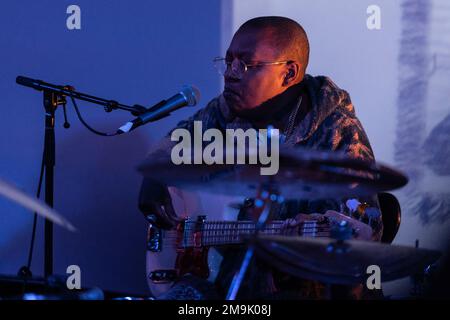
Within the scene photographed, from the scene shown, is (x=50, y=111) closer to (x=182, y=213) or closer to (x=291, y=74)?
(x=182, y=213)

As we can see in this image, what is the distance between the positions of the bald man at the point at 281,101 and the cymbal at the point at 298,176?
598 mm

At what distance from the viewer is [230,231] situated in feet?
7.01

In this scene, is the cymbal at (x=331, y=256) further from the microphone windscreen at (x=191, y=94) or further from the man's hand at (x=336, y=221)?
the microphone windscreen at (x=191, y=94)

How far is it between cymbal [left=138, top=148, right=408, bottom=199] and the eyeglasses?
0.75 m

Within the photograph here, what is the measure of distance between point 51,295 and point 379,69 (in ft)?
4.54

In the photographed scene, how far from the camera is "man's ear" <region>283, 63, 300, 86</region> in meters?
2.38

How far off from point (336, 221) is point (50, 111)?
3.31 ft

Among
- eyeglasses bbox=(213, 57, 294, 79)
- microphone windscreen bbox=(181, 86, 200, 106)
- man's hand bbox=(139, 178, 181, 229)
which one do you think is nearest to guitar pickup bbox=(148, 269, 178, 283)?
man's hand bbox=(139, 178, 181, 229)

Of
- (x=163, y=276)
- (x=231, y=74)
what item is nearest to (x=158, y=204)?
(x=163, y=276)

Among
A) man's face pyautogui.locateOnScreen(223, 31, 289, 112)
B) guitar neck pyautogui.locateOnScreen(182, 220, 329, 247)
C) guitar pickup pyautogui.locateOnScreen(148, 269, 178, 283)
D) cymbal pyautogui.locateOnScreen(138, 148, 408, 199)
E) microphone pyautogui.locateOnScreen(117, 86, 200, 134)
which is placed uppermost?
man's face pyautogui.locateOnScreen(223, 31, 289, 112)

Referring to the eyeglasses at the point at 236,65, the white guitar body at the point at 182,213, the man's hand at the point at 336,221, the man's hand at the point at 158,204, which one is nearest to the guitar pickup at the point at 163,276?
the white guitar body at the point at 182,213

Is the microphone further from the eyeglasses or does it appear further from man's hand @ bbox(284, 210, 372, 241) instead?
man's hand @ bbox(284, 210, 372, 241)

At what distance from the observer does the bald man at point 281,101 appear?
2.30 meters

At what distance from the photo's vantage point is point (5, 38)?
8.60 ft
